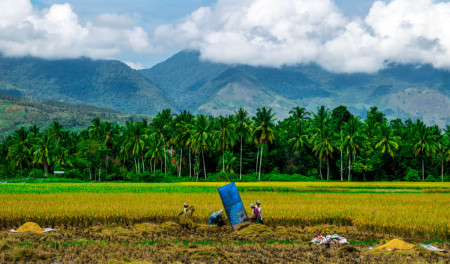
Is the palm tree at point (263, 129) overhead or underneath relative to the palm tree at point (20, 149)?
overhead

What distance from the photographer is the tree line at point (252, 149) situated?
7412cm

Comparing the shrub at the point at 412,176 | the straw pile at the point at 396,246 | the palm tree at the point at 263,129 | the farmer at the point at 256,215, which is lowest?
the shrub at the point at 412,176

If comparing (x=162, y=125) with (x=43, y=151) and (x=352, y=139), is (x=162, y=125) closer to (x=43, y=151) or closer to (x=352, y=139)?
(x=43, y=151)

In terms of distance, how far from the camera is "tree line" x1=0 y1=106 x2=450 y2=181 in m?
74.1

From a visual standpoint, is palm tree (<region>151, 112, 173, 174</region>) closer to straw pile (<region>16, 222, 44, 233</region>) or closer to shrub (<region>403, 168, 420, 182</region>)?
shrub (<region>403, 168, 420, 182</region>)

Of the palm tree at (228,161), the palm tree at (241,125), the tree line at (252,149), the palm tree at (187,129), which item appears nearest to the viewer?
the tree line at (252,149)

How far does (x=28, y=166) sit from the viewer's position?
88.9 meters

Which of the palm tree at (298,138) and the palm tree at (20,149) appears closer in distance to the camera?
the palm tree at (298,138)

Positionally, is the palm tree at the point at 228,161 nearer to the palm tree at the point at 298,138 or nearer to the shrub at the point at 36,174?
the palm tree at the point at 298,138

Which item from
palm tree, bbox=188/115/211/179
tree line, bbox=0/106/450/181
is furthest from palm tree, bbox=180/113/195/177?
palm tree, bbox=188/115/211/179

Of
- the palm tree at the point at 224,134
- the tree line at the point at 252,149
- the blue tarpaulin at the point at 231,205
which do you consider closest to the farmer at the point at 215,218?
the blue tarpaulin at the point at 231,205

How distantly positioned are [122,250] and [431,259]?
889cm

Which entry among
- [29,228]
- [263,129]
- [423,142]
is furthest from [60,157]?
[29,228]

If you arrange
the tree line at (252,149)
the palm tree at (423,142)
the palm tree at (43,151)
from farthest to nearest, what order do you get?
the palm tree at (43,151), the tree line at (252,149), the palm tree at (423,142)
